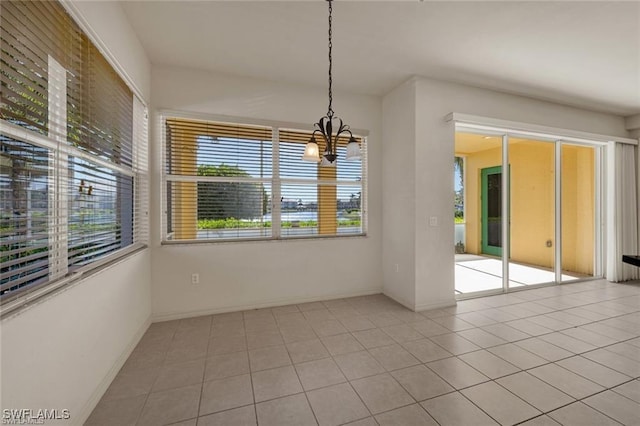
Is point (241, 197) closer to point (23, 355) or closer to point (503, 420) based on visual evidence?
point (23, 355)

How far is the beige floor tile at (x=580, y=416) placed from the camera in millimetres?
1699

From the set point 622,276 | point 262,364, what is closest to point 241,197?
point 262,364

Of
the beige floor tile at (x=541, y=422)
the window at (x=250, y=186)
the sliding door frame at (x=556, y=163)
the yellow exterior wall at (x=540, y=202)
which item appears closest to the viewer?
the beige floor tile at (x=541, y=422)

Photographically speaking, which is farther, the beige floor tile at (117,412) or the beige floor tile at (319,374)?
the beige floor tile at (319,374)

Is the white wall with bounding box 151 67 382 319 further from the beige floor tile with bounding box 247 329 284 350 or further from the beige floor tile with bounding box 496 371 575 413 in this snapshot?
the beige floor tile with bounding box 496 371 575 413

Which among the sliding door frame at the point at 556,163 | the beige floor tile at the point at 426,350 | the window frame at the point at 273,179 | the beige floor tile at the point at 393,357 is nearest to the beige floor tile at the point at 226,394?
the beige floor tile at the point at 393,357

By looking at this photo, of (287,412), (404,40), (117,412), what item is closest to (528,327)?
(287,412)

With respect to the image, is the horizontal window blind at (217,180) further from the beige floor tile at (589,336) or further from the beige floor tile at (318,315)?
the beige floor tile at (589,336)

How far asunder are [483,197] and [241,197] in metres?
3.75

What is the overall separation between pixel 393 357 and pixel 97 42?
11.1 ft

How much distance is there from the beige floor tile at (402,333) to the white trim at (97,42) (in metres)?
A: 3.49

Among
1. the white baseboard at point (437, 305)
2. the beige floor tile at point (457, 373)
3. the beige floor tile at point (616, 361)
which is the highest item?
the white baseboard at point (437, 305)

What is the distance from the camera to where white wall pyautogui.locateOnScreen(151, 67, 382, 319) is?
10.7 feet

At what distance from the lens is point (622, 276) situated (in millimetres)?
4879
